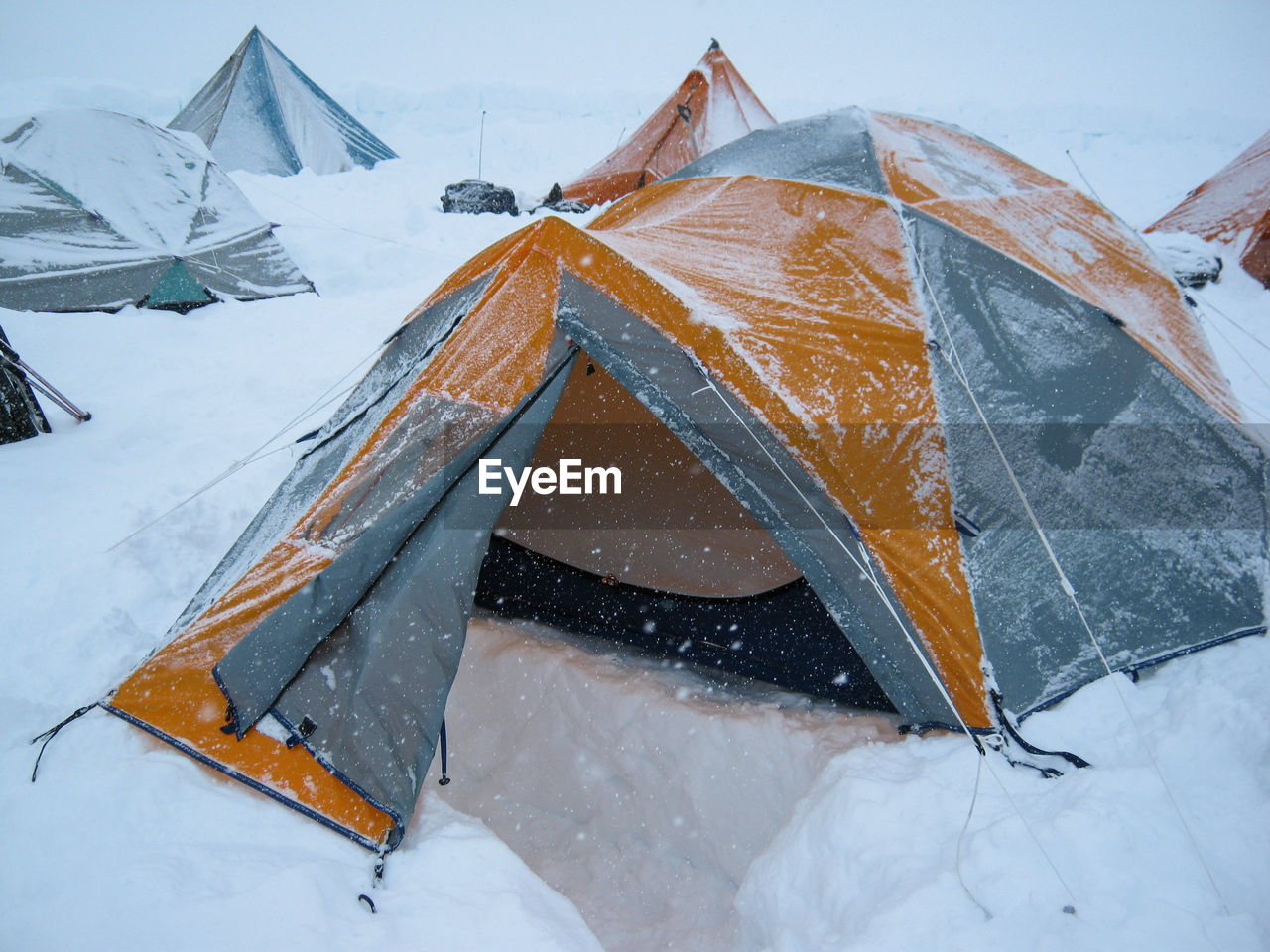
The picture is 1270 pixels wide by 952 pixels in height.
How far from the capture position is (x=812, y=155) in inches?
138

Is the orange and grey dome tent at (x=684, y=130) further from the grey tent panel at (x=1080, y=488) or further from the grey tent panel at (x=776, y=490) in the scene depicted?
the grey tent panel at (x=776, y=490)

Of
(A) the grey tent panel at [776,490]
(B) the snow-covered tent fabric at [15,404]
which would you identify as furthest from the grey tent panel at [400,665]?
(B) the snow-covered tent fabric at [15,404]

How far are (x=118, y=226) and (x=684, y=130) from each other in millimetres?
7637

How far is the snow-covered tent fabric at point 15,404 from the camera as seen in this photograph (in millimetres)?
3512

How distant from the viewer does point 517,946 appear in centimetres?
182

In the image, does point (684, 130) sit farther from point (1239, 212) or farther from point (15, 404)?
point (15, 404)

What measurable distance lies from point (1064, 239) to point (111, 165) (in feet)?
24.8

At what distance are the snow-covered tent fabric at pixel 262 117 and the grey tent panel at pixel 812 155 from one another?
10.1 m

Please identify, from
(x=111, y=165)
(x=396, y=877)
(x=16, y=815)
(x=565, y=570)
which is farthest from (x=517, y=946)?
(x=111, y=165)

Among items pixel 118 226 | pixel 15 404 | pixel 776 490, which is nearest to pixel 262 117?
pixel 118 226

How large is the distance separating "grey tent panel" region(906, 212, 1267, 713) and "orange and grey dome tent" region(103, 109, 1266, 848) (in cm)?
1

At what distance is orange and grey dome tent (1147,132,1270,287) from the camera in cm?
639

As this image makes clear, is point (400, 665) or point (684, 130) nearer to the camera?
point (400, 665)

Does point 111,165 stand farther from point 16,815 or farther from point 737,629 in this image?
point 737,629
